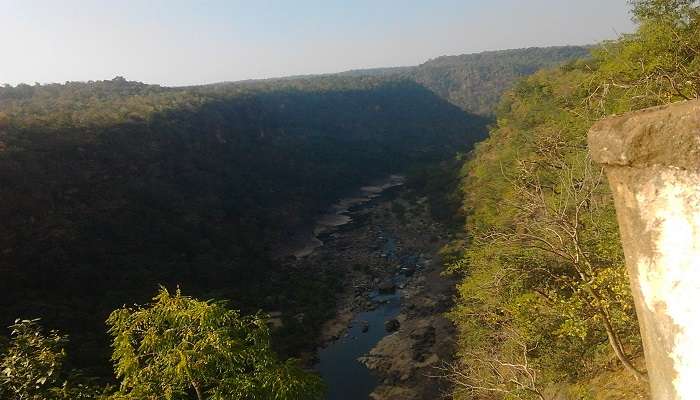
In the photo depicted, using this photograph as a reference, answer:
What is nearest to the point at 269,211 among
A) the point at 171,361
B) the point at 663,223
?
the point at 171,361

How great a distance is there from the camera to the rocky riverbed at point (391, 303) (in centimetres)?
2384

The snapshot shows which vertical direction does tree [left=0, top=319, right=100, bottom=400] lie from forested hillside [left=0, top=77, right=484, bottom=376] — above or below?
above

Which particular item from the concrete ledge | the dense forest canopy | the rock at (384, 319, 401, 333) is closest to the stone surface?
the concrete ledge

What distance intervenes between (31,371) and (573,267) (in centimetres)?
1322

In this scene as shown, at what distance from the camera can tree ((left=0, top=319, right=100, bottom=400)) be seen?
535 centimetres

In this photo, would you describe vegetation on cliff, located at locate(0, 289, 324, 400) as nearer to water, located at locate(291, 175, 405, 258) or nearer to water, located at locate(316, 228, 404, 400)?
water, located at locate(316, 228, 404, 400)

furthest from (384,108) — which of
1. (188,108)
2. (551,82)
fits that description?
(551,82)

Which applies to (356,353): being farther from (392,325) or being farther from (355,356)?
(392,325)

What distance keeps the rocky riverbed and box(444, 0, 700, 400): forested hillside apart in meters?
3.51

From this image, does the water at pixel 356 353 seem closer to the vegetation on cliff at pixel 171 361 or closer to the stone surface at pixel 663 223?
the vegetation on cliff at pixel 171 361

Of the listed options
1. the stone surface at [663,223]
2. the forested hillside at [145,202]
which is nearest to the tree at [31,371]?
the stone surface at [663,223]

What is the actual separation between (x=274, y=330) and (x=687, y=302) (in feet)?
95.2

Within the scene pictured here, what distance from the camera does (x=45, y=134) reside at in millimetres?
38250

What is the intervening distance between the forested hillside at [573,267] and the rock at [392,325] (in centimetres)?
685
